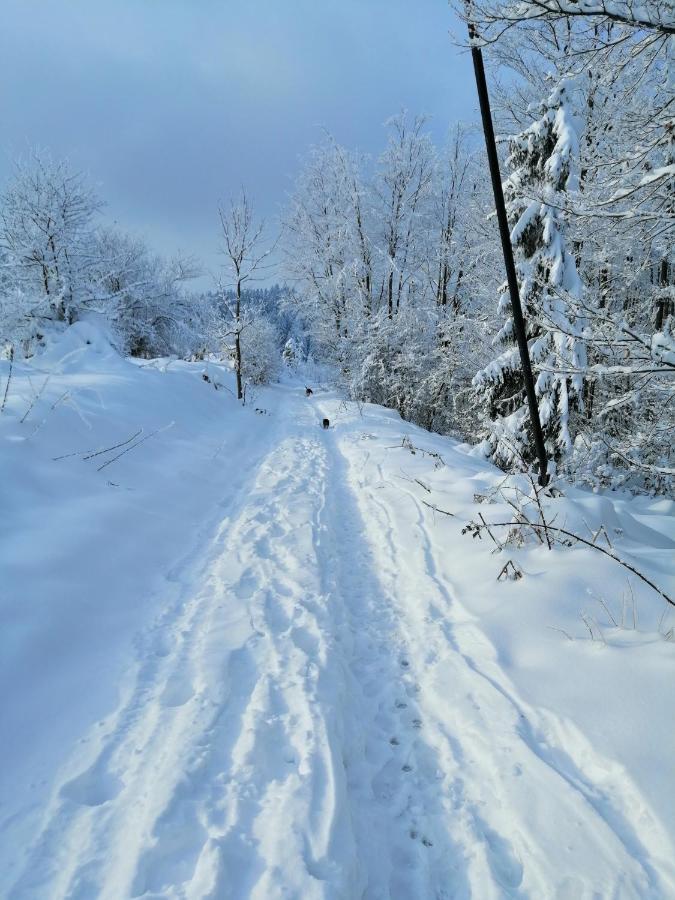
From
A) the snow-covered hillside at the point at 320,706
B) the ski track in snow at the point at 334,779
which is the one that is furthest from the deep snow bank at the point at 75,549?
the ski track in snow at the point at 334,779

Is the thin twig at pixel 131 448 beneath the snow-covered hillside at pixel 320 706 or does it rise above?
above

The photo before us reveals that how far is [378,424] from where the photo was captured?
12836mm

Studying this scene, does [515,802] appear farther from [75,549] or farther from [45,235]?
[45,235]

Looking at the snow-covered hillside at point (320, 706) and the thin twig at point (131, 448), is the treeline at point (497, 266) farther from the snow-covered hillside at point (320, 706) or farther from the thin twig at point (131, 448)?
the thin twig at point (131, 448)

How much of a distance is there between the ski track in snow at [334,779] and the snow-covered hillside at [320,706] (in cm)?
1

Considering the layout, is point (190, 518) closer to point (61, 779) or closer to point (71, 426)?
point (71, 426)

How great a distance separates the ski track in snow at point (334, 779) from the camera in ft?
5.19

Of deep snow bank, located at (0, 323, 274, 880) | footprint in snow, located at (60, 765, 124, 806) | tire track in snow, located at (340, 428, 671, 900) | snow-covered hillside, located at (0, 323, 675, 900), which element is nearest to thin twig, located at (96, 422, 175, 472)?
deep snow bank, located at (0, 323, 274, 880)

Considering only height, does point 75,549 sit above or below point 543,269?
below

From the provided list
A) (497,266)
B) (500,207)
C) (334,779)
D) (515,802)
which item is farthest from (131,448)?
(497,266)

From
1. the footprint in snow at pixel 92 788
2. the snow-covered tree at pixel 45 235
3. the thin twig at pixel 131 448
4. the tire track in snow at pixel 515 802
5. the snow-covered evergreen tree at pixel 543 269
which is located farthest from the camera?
the snow-covered tree at pixel 45 235

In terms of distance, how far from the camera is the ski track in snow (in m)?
1.58

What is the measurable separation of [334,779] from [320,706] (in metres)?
0.45

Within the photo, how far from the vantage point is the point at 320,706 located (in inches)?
94.7
